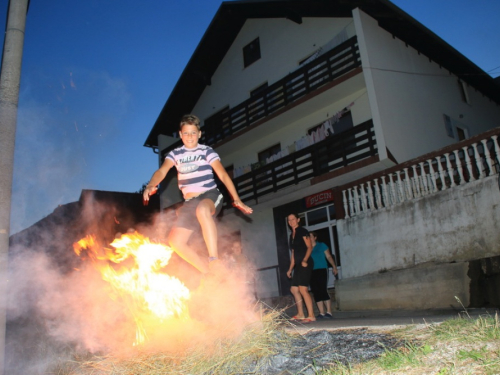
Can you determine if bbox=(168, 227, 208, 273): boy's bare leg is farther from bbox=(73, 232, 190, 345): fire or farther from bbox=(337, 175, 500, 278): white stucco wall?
bbox=(337, 175, 500, 278): white stucco wall

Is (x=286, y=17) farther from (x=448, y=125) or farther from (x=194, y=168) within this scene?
(x=194, y=168)

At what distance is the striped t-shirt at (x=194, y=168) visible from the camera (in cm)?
430

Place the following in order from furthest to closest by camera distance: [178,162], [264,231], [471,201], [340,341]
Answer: [264,231] → [471,201] → [178,162] → [340,341]

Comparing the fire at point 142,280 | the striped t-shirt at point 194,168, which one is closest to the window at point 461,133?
the striped t-shirt at point 194,168

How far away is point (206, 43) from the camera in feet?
64.9

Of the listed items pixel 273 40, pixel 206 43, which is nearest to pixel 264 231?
pixel 273 40

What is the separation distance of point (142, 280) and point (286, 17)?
15.6m

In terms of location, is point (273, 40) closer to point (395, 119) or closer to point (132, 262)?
point (395, 119)

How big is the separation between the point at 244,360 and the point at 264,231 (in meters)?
13.4

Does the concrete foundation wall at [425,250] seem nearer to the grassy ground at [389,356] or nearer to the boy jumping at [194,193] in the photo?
the grassy ground at [389,356]

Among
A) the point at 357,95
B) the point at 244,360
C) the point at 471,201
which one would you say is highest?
the point at 357,95

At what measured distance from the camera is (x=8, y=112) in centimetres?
364

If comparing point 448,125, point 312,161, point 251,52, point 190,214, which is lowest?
point 190,214

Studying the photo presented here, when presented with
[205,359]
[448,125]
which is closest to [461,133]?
[448,125]
